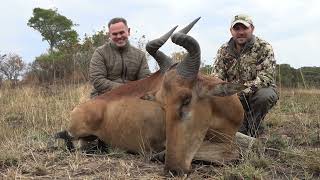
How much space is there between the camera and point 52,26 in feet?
110

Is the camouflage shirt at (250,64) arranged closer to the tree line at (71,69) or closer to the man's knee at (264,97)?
the man's knee at (264,97)

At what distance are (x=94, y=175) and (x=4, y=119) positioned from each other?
5331mm

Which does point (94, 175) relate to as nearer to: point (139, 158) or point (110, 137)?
point (139, 158)

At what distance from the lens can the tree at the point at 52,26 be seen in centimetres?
3255

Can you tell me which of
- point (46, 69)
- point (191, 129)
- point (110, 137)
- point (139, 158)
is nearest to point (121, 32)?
point (110, 137)

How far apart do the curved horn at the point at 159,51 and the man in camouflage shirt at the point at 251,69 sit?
1600 mm

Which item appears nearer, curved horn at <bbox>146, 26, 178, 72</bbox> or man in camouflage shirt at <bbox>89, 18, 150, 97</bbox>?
curved horn at <bbox>146, 26, 178, 72</bbox>

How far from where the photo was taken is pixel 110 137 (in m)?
7.55

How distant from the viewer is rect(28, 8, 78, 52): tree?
107ft

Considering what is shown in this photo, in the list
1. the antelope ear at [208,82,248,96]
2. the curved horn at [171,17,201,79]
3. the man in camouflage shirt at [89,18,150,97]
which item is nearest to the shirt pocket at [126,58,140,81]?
the man in camouflage shirt at [89,18,150,97]

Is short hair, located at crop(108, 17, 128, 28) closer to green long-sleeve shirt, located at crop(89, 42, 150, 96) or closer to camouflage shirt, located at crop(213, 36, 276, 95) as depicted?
green long-sleeve shirt, located at crop(89, 42, 150, 96)

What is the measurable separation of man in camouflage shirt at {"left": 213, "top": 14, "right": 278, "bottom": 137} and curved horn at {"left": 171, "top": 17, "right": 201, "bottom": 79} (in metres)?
2.07

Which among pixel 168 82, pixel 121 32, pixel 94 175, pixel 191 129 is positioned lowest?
pixel 94 175

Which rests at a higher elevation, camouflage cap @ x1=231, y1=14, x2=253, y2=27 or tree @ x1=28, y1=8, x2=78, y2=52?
tree @ x1=28, y1=8, x2=78, y2=52
